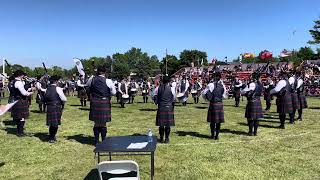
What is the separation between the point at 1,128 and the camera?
44.4 feet

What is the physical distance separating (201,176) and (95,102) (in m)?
3.69

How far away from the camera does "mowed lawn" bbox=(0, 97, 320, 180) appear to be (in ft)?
26.0

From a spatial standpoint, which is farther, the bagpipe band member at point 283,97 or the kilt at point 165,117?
the bagpipe band member at point 283,97

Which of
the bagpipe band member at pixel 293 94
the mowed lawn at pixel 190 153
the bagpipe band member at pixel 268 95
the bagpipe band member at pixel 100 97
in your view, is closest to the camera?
the mowed lawn at pixel 190 153

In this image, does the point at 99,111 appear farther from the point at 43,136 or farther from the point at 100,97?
the point at 43,136

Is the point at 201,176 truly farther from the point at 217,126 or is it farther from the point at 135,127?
the point at 135,127

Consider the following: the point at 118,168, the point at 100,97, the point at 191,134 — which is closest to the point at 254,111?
the point at 191,134

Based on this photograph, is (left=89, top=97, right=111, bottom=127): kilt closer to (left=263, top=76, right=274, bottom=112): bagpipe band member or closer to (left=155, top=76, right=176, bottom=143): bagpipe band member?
(left=155, top=76, right=176, bottom=143): bagpipe band member

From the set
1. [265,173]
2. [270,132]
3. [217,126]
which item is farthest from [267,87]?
[265,173]

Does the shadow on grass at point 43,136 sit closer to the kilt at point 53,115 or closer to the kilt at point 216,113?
the kilt at point 53,115

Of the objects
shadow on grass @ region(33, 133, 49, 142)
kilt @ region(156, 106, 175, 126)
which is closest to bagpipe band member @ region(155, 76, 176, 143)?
kilt @ region(156, 106, 175, 126)

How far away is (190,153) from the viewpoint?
9.53 metres

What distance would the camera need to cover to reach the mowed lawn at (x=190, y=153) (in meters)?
7.93

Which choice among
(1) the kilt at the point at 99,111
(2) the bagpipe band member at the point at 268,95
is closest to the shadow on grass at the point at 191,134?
(1) the kilt at the point at 99,111
